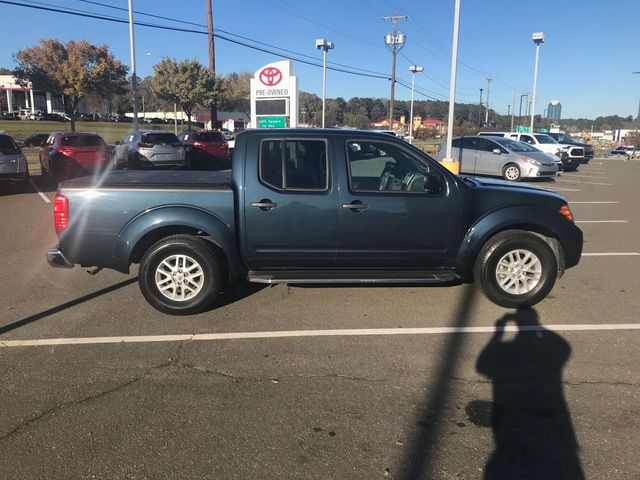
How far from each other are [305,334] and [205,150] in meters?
20.8

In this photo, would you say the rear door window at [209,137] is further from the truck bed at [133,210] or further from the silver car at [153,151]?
the truck bed at [133,210]

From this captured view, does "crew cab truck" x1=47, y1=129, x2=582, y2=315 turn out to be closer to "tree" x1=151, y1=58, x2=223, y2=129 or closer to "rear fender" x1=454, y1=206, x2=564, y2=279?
"rear fender" x1=454, y1=206, x2=564, y2=279

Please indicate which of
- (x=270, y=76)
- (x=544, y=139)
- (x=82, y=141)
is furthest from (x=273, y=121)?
(x=544, y=139)

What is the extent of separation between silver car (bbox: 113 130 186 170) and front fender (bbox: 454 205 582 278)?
16.2 m

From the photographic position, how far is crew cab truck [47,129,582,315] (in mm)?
4926

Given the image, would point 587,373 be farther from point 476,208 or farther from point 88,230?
point 88,230

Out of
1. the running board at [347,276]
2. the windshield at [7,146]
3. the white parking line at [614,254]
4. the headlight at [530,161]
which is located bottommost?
the white parking line at [614,254]

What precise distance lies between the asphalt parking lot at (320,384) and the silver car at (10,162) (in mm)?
8744

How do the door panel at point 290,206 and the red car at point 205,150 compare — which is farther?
the red car at point 205,150

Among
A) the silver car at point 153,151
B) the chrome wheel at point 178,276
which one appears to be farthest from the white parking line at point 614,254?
the silver car at point 153,151

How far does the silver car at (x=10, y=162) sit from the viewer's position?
13305 mm

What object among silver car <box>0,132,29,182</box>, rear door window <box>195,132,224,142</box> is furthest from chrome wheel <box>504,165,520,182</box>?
silver car <box>0,132,29,182</box>

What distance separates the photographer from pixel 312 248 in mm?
5070

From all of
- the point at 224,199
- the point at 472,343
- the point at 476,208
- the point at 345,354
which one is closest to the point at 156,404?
the point at 345,354
